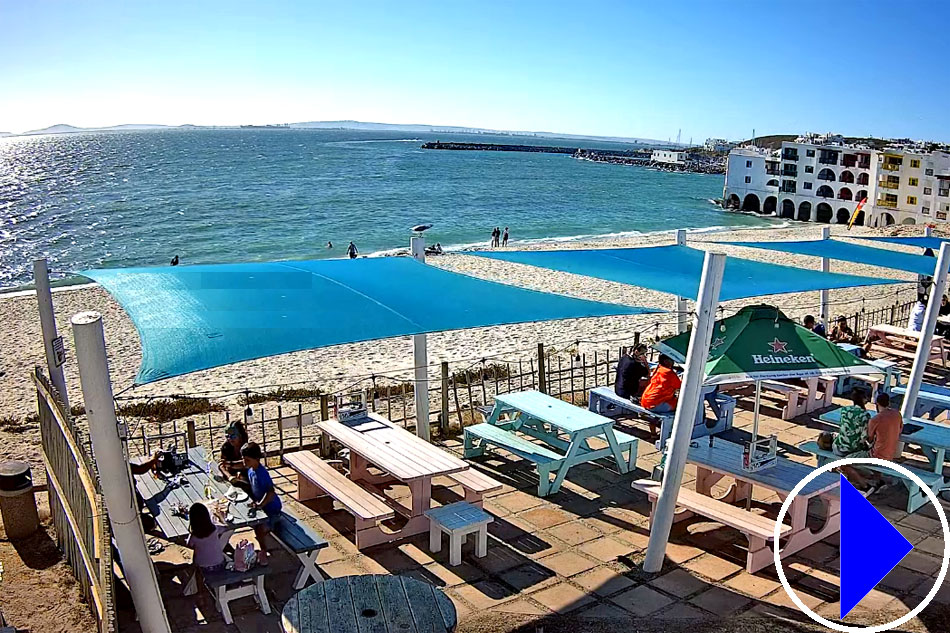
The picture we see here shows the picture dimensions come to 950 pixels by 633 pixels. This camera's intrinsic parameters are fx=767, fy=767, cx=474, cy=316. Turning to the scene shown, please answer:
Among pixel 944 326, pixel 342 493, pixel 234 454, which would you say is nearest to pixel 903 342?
→ pixel 944 326

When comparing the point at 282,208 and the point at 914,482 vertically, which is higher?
the point at 914,482

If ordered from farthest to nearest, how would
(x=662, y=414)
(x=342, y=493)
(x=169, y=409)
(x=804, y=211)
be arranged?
(x=804, y=211), (x=169, y=409), (x=662, y=414), (x=342, y=493)

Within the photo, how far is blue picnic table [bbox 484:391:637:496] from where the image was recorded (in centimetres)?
726

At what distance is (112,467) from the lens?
3.96 metres

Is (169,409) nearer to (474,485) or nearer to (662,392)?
(474,485)

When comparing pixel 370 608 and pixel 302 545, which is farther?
pixel 302 545

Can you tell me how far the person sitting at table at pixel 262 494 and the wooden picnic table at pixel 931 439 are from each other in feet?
17.8


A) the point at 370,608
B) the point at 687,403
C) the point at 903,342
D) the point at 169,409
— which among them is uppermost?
the point at 687,403

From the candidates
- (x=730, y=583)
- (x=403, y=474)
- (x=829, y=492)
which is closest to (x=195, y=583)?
(x=403, y=474)

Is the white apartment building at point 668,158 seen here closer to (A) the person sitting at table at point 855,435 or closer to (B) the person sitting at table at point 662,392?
(B) the person sitting at table at point 662,392

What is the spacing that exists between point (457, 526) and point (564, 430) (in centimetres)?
191

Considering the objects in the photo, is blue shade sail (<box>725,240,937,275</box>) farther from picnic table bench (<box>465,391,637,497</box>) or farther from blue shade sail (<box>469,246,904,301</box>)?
picnic table bench (<box>465,391,637,497</box>)

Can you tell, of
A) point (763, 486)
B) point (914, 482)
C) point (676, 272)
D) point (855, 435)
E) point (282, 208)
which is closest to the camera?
point (763, 486)

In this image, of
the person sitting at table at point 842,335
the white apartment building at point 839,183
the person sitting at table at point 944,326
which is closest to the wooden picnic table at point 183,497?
the person sitting at table at point 842,335
